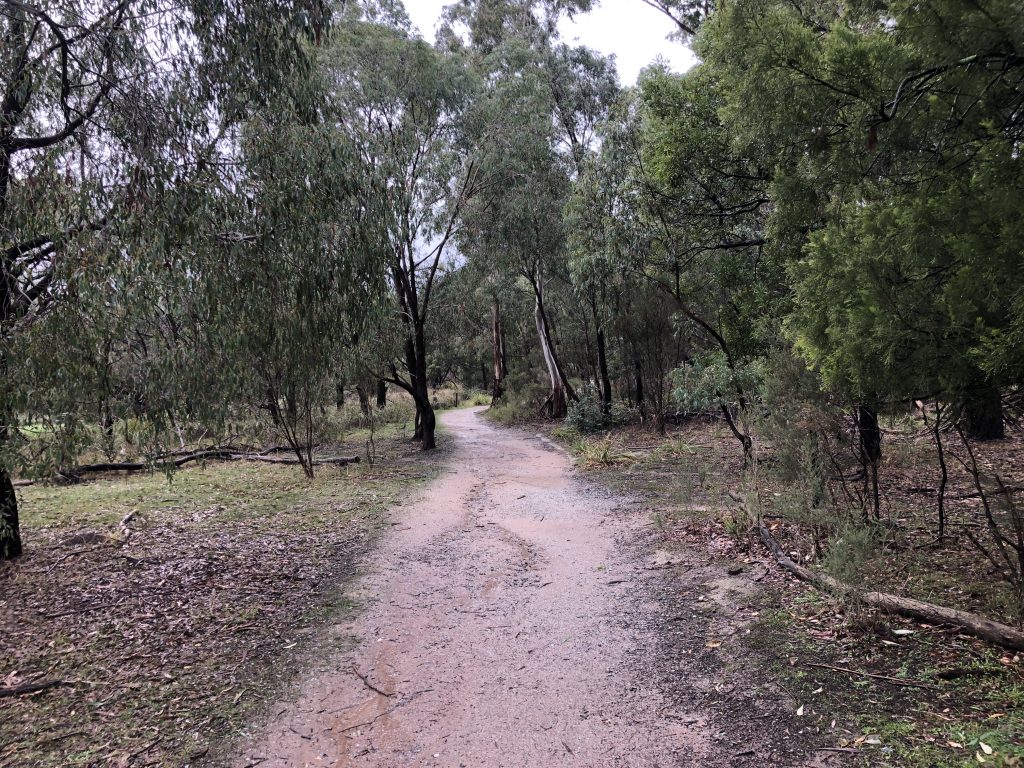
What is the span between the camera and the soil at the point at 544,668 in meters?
3.04

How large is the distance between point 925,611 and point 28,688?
5.56m

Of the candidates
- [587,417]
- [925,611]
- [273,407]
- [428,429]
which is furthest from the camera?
[587,417]

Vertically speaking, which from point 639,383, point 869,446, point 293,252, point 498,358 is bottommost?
point 869,446

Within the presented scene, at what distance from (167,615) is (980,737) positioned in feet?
18.1

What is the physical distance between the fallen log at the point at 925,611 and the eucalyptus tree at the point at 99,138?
16.7 feet

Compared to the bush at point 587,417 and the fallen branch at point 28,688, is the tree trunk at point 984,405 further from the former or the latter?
the bush at point 587,417

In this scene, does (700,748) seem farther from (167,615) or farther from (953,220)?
(167,615)

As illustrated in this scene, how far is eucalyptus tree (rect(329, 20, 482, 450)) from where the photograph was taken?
Answer: 45.7 ft

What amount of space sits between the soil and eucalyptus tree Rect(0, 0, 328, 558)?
9.54 feet

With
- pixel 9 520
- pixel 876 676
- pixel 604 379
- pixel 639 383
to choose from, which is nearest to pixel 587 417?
pixel 604 379

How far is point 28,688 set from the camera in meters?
3.91

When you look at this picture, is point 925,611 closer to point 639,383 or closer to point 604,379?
point 639,383

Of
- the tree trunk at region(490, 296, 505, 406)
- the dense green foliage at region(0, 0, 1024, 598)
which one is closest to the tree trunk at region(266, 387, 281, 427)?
the dense green foliage at region(0, 0, 1024, 598)

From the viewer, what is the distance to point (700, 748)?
9.60 ft
